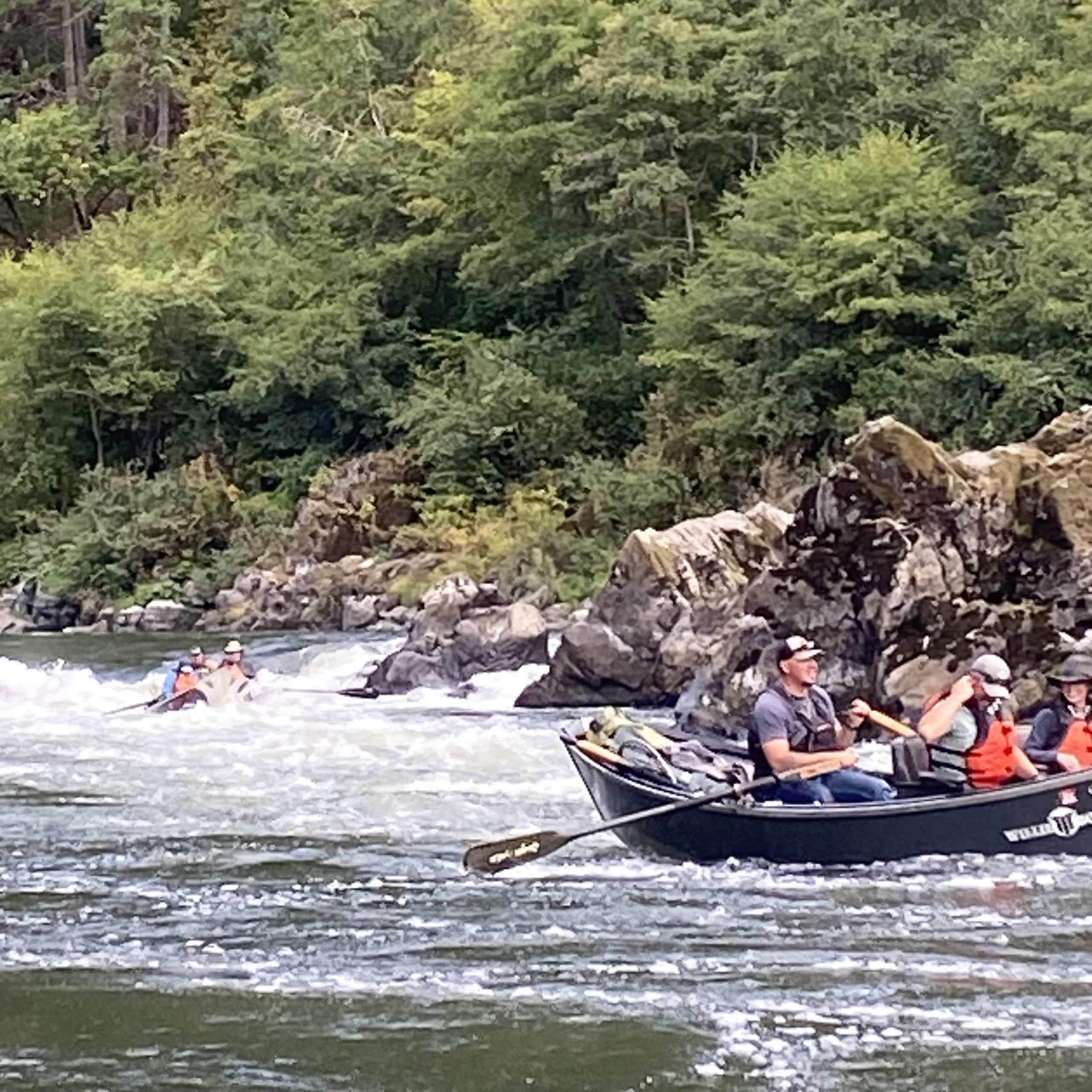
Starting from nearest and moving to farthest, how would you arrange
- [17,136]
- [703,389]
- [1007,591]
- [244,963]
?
1. [244,963]
2. [1007,591]
3. [703,389]
4. [17,136]

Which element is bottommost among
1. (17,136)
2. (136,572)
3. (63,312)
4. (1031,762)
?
(136,572)

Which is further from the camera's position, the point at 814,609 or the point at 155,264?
the point at 155,264

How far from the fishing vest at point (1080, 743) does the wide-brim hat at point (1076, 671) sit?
31cm

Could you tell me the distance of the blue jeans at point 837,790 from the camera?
1174 cm

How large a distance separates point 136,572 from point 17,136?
56.5ft

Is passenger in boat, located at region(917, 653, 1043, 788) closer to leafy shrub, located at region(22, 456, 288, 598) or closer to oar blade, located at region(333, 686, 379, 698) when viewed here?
oar blade, located at region(333, 686, 379, 698)

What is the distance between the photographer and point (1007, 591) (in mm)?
18812

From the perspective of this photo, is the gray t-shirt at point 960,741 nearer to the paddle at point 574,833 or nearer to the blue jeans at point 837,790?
the blue jeans at point 837,790

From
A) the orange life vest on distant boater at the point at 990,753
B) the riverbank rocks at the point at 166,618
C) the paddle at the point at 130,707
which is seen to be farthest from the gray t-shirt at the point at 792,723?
the riverbank rocks at the point at 166,618

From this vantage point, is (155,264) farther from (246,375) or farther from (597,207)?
(597,207)

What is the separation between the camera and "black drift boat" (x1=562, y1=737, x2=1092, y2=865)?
11.3 meters

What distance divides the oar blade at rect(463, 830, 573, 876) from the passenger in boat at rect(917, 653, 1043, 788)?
8.02ft

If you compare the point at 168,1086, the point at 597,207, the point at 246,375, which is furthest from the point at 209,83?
the point at 168,1086

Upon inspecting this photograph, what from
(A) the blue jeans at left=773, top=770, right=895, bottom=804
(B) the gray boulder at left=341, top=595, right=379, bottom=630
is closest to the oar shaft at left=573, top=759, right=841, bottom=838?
(A) the blue jeans at left=773, top=770, right=895, bottom=804
